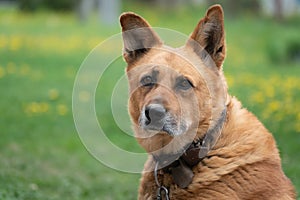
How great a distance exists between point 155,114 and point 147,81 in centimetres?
41

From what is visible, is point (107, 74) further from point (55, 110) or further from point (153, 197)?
point (153, 197)

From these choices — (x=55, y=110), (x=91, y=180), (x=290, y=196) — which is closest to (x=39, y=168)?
(x=91, y=180)

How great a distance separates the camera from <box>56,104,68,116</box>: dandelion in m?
11.7

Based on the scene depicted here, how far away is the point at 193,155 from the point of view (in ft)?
15.4

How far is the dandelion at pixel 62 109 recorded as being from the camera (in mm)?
11686

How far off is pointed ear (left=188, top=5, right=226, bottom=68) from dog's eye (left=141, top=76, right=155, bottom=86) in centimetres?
39

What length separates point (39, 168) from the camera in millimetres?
8320

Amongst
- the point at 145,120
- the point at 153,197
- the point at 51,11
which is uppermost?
the point at 145,120

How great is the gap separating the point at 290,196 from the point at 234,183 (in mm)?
394

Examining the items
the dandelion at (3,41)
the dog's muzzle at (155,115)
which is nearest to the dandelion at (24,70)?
the dandelion at (3,41)

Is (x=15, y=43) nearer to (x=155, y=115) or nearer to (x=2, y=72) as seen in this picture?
(x=2, y=72)

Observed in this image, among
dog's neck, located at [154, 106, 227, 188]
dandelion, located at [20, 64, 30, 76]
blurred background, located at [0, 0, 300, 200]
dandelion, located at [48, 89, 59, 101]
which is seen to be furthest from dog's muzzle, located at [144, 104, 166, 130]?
dandelion, located at [20, 64, 30, 76]

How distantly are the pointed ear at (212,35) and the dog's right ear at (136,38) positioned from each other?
0.33 meters

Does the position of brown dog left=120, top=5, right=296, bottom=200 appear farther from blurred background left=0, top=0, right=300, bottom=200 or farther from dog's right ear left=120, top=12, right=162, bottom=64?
blurred background left=0, top=0, right=300, bottom=200
